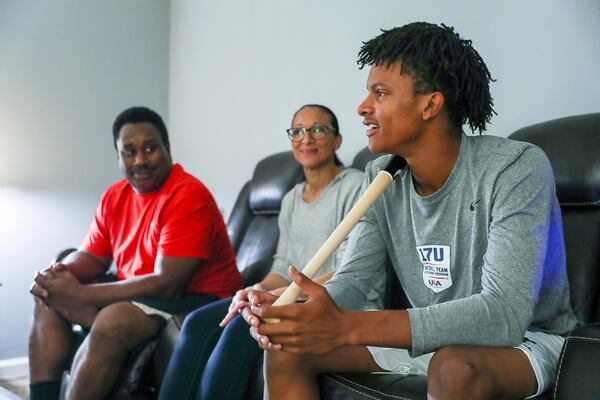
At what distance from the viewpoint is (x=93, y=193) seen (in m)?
3.74

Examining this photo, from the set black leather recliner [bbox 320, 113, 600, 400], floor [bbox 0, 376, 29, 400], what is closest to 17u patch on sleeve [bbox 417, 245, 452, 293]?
black leather recliner [bbox 320, 113, 600, 400]

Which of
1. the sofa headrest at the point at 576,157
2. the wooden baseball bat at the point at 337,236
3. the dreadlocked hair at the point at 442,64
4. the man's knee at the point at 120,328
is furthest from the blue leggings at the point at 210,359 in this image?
the sofa headrest at the point at 576,157

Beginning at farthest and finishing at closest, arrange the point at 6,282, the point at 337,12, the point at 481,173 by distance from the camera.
A: the point at 6,282 → the point at 337,12 → the point at 481,173

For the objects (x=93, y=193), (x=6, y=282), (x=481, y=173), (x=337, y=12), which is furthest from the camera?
(x=93, y=193)

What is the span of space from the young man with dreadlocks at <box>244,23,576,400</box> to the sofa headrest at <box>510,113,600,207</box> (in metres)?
0.33

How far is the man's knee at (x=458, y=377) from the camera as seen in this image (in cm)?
107

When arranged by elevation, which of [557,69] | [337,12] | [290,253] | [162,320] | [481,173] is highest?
[337,12]

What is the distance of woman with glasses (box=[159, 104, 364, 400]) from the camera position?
5.47 ft

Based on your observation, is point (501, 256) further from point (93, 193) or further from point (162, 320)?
point (93, 193)

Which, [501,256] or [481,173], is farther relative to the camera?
[481,173]

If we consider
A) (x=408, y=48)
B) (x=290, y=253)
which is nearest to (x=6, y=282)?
(x=290, y=253)

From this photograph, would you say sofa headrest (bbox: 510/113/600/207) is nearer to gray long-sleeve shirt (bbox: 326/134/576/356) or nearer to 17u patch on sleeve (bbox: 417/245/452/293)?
gray long-sleeve shirt (bbox: 326/134/576/356)

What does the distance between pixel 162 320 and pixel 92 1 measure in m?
2.36

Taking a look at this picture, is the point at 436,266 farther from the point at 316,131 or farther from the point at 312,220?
the point at 316,131
